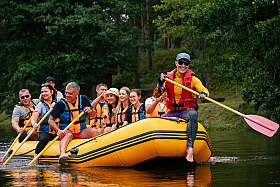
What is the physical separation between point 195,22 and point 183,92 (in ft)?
21.6

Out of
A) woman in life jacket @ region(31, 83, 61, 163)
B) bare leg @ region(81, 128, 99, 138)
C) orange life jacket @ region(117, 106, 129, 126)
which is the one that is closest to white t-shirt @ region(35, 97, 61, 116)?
woman in life jacket @ region(31, 83, 61, 163)

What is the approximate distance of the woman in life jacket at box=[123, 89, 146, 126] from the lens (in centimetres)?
709

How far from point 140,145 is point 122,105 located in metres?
1.70

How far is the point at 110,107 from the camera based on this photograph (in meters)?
7.95

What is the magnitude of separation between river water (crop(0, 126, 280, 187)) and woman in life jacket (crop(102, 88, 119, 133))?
5.18ft

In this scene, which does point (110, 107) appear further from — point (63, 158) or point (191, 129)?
point (191, 129)

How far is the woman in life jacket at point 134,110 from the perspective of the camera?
7090 millimetres

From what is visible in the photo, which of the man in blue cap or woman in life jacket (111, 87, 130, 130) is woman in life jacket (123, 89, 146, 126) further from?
the man in blue cap

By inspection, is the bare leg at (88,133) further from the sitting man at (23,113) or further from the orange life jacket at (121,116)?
the sitting man at (23,113)

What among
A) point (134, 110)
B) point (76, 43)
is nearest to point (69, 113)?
point (134, 110)

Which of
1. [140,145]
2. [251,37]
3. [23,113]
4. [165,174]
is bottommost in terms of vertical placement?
[165,174]

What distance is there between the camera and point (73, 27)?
56.5 ft

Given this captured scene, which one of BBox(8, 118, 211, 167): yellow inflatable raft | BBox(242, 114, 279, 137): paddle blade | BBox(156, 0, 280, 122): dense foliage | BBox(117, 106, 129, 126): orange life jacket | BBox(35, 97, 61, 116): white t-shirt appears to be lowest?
BBox(8, 118, 211, 167): yellow inflatable raft

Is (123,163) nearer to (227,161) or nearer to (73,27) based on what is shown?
(227,161)
